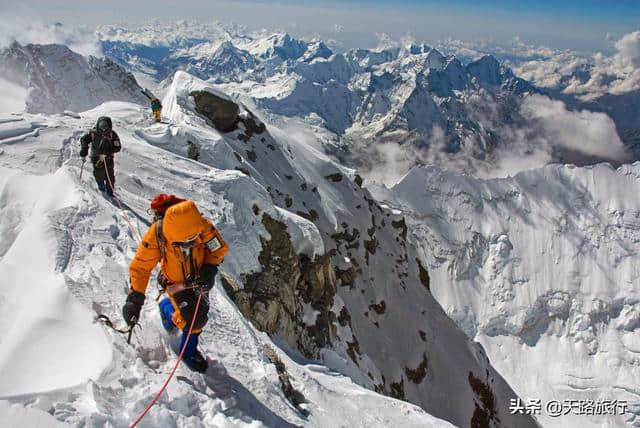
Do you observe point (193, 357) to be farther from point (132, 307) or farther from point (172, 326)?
point (132, 307)

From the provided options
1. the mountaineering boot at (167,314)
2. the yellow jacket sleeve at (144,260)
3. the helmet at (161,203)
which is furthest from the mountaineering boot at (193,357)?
the helmet at (161,203)

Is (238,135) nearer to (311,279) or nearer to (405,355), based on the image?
(311,279)

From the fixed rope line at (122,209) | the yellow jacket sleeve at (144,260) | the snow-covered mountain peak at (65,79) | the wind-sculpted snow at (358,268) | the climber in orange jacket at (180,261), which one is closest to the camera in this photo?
the climber in orange jacket at (180,261)

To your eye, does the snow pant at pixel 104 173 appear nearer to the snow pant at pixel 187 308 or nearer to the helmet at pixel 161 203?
the helmet at pixel 161 203

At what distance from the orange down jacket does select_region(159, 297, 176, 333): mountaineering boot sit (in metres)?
0.79

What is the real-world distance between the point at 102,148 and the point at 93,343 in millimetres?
8268

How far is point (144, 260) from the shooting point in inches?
270

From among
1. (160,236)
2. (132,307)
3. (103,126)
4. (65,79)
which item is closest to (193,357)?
(132,307)

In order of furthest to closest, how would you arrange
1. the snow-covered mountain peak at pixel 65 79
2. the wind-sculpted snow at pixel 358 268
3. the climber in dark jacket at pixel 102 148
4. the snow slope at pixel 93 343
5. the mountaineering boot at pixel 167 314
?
the snow-covered mountain peak at pixel 65 79 → the wind-sculpted snow at pixel 358 268 → the climber in dark jacket at pixel 102 148 → the mountaineering boot at pixel 167 314 → the snow slope at pixel 93 343

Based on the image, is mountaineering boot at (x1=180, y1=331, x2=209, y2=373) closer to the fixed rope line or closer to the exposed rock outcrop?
the fixed rope line

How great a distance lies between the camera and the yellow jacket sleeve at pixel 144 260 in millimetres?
6766

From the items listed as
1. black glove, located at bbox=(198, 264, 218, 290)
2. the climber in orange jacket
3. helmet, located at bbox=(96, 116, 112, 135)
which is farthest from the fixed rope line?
black glove, located at bbox=(198, 264, 218, 290)

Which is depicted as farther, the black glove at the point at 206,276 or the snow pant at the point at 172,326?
the snow pant at the point at 172,326

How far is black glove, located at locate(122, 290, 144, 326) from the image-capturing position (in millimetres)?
6875
